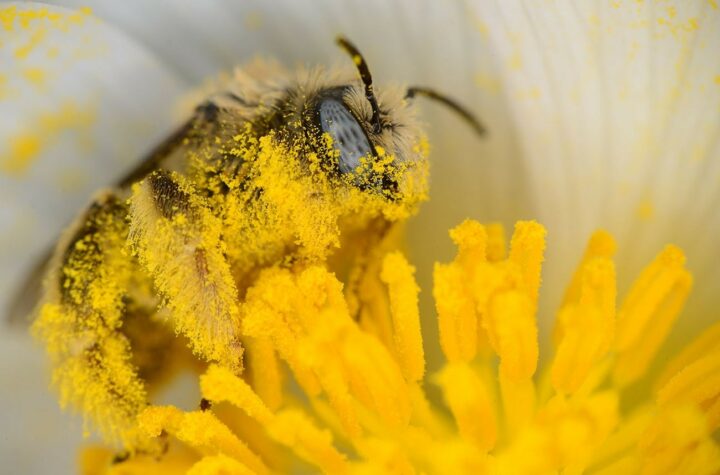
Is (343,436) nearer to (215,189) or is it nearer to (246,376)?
(246,376)

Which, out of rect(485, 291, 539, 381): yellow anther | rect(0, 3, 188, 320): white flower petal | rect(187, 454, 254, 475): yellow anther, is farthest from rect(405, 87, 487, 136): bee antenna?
rect(187, 454, 254, 475): yellow anther

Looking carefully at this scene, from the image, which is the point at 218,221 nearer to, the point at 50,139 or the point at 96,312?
the point at 96,312

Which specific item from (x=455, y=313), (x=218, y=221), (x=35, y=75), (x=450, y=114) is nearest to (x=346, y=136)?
(x=218, y=221)

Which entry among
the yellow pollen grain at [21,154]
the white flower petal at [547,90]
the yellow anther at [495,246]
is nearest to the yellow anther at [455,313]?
the yellow anther at [495,246]

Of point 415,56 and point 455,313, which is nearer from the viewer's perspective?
point 455,313

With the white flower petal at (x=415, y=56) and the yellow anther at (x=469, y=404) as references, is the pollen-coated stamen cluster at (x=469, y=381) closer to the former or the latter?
the yellow anther at (x=469, y=404)

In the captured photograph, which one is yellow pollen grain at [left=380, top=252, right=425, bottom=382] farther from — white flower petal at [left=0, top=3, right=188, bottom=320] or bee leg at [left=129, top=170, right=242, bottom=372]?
white flower petal at [left=0, top=3, right=188, bottom=320]
